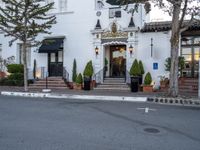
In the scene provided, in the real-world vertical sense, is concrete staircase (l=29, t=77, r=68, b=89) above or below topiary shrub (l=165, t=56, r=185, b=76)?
below

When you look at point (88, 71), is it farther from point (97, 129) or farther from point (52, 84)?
point (97, 129)

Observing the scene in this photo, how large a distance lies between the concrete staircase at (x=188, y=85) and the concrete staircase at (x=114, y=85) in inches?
134

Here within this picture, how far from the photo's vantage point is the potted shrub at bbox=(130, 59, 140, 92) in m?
18.9

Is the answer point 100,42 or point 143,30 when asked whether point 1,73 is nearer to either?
point 100,42

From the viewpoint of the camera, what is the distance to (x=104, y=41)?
21469 millimetres

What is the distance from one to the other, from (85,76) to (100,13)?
473 centimetres

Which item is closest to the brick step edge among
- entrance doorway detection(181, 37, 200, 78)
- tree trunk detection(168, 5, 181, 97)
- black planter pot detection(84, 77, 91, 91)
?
tree trunk detection(168, 5, 181, 97)

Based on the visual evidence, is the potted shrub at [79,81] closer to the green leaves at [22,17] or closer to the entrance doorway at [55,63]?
the entrance doorway at [55,63]

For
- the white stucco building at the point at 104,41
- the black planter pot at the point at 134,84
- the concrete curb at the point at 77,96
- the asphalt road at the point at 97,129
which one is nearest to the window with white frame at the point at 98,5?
the white stucco building at the point at 104,41

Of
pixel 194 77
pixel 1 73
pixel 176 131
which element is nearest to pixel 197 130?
pixel 176 131

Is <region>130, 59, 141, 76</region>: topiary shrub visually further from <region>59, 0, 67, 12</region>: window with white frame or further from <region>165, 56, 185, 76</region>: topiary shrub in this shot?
<region>59, 0, 67, 12</region>: window with white frame

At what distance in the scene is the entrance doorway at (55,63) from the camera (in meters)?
23.3

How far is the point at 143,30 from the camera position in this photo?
20.1 meters

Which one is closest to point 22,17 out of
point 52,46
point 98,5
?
point 52,46
